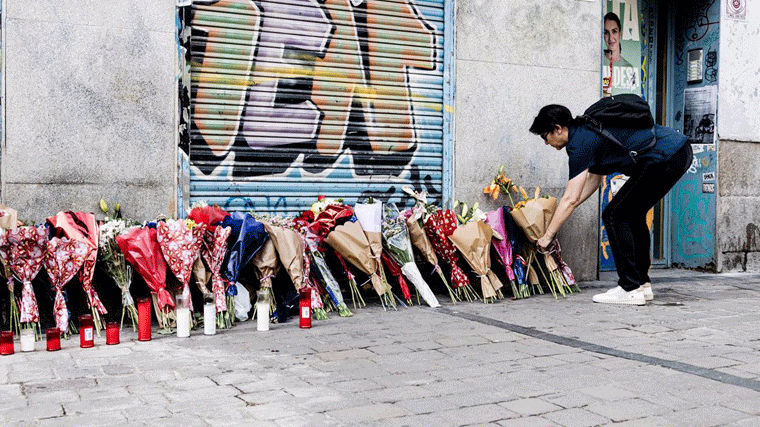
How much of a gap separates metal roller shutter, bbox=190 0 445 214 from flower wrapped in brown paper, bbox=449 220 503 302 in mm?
1195

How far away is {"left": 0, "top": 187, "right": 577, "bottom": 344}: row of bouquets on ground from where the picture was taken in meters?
5.11

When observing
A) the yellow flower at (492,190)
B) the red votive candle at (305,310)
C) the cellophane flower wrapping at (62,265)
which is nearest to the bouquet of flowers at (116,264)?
the cellophane flower wrapping at (62,265)

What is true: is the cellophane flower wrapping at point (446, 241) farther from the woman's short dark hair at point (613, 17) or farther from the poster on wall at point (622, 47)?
the woman's short dark hair at point (613, 17)

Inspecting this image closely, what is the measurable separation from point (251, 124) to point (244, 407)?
3738 mm

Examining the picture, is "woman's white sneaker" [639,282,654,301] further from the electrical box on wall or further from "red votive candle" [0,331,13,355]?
"red votive candle" [0,331,13,355]

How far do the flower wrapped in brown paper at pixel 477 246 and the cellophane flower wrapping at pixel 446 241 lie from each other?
73 mm

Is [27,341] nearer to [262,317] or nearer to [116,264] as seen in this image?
[116,264]

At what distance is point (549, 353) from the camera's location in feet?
15.0

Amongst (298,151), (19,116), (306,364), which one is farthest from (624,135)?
(19,116)

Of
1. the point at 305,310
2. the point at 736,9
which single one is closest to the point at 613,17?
the point at 736,9

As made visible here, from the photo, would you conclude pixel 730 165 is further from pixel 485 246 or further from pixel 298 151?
pixel 298 151

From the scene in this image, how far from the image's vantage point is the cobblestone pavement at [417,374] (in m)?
3.38

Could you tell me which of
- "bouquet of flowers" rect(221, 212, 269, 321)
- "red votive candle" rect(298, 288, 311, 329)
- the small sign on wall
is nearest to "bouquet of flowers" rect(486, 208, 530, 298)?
"red votive candle" rect(298, 288, 311, 329)

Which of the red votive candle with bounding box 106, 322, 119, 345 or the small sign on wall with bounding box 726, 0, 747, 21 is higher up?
the small sign on wall with bounding box 726, 0, 747, 21
